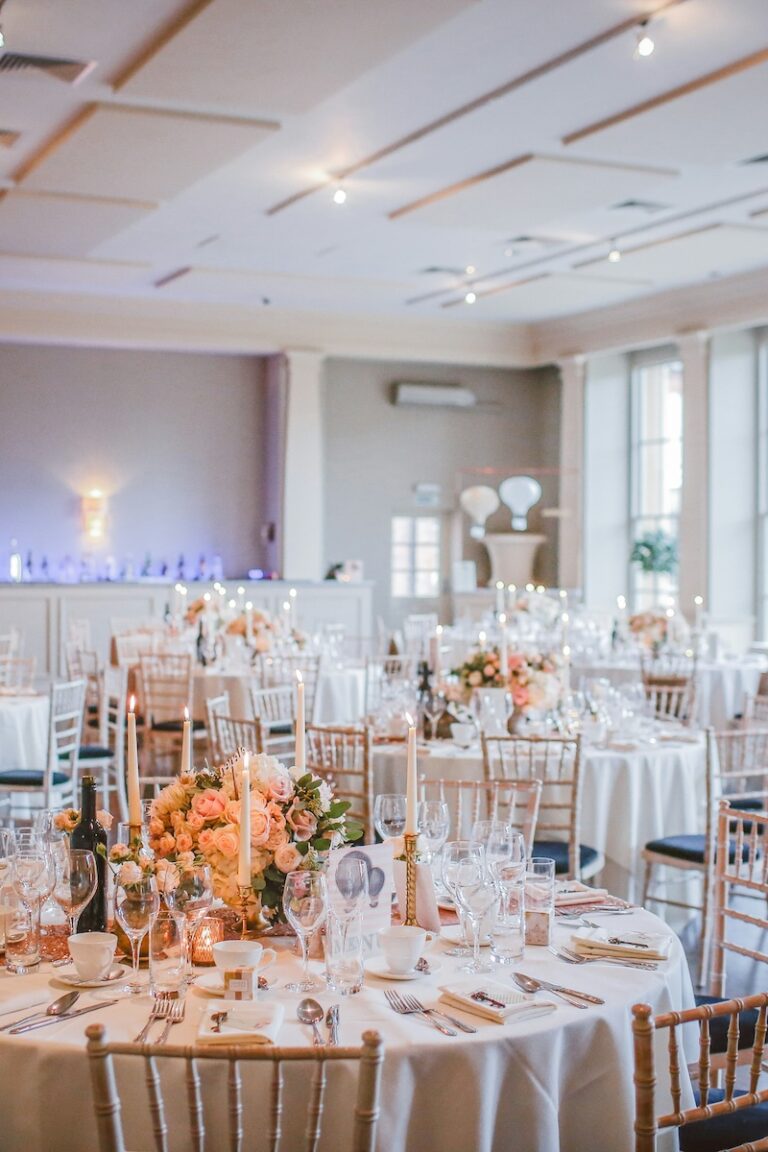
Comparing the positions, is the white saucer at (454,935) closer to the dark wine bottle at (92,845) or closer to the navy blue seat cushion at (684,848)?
the dark wine bottle at (92,845)

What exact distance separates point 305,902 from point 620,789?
11.7 ft

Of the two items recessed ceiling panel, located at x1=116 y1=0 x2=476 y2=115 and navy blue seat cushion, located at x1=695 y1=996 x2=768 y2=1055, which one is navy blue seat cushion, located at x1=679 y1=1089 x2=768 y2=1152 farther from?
recessed ceiling panel, located at x1=116 y1=0 x2=476 y2=115

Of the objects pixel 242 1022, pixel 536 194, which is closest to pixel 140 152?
pixel 536 194

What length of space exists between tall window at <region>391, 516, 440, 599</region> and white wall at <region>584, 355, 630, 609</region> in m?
1.94

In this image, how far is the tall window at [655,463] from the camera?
1495 cm

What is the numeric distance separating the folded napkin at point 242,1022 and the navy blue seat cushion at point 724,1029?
4.02ft

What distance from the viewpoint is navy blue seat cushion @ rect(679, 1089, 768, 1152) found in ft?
9.30

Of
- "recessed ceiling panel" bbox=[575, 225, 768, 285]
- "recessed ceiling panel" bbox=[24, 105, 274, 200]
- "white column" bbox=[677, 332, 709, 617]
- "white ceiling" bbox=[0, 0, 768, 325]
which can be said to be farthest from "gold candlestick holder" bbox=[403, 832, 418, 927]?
"white column" bbox=[677, 332, 709, 617]

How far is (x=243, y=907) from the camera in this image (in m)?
3.00

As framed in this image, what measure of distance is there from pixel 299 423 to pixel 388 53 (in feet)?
28.8

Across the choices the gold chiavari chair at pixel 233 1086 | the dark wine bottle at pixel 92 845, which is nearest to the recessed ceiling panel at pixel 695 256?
the dark wine bottle at pixel 92 845

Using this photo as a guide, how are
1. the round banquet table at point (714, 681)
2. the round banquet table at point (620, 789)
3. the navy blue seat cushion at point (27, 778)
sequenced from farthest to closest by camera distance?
1. the round banquet table at point (714, 681)
2. the navy blue seat cushion at point (27, 778)
3. the round banquet table at point (620, 789)

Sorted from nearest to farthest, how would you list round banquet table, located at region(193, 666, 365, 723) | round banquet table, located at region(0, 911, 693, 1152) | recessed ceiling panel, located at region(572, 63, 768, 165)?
1. round banquet table, located at region(0, 911, 693, 1152)
2. recessed ceiling panel, located at region(572, 63, 768, 165)
3. round banquet table, located at region(193, 666, 365, 723)

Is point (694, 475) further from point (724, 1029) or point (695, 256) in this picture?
point (724, 1029)
